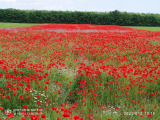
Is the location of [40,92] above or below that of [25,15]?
below

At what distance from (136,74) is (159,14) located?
49.0 meters

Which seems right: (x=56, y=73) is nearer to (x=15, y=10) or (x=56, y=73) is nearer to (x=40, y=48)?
(x=40, y=48)

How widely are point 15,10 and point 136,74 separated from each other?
1689 inches

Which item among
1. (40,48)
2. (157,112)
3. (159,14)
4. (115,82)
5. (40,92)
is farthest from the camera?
(159,14)

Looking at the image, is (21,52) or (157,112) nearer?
(157,112)

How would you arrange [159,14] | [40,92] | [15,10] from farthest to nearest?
[159,14] → [15,10] → [40,92]

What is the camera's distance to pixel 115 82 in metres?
6.51

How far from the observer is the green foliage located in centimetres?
4556

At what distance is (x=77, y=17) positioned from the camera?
46.6 metres

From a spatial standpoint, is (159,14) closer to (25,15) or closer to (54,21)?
(54,21)

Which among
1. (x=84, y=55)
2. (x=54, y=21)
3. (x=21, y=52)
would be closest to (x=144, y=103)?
(x=84, y=55)

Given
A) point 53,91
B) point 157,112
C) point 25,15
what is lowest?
point 157,112

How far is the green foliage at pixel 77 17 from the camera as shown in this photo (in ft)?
149

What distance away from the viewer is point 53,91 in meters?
5.75
